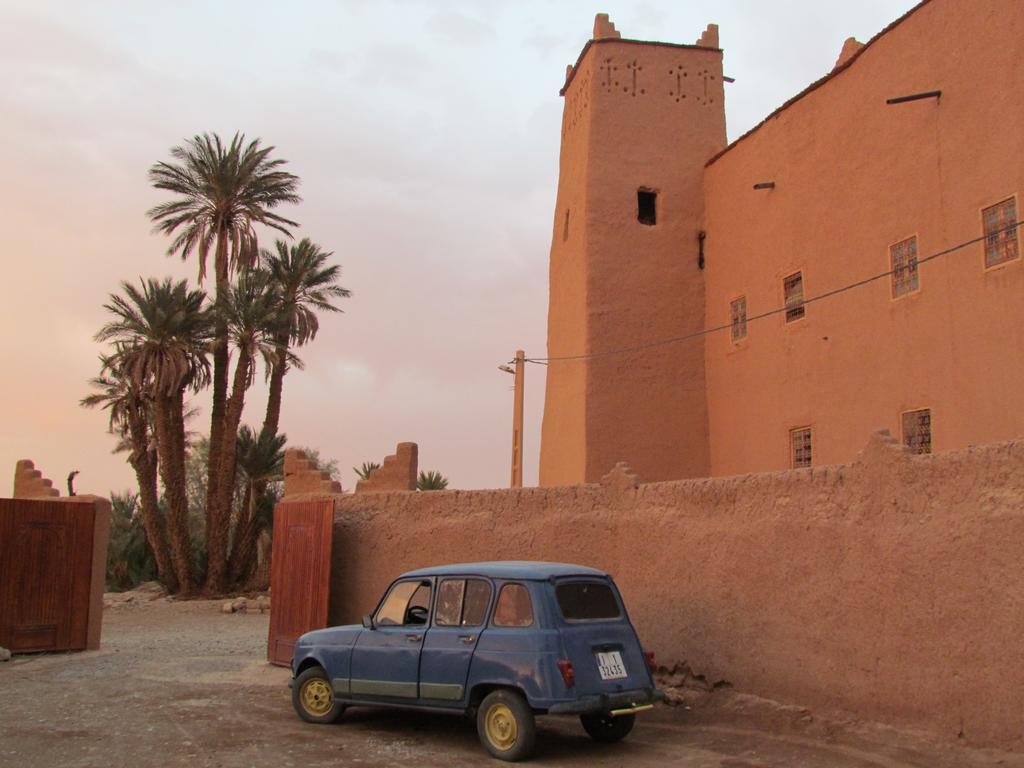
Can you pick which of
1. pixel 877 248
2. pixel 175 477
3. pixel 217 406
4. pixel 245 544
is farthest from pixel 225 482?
pixel 877 248

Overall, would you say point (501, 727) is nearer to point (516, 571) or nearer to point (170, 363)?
point (516, 571)

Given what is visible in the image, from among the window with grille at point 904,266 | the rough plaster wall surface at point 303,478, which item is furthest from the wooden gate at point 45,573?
the window with grille at point 904,266

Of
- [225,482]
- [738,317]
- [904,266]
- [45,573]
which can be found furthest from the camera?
[225,482]

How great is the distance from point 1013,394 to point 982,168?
3257 millimetres

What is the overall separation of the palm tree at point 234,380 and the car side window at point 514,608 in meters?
22.3

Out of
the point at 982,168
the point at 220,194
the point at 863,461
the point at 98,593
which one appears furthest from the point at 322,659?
the point at 220,194

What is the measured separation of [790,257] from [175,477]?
19.1 meters

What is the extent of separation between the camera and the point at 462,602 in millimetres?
8406

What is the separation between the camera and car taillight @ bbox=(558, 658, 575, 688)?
7477 millimetres

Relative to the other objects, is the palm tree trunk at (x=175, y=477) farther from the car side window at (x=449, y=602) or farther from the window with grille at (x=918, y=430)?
the car side window at (x=449, y=602)

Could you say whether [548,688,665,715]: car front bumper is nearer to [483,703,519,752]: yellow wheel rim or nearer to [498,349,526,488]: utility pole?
[483,703,519,752]: yellow wheel rim

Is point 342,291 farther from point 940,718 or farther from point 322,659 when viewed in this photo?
point 940,718

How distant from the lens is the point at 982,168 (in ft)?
46.3

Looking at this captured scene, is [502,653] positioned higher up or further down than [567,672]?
higher up
